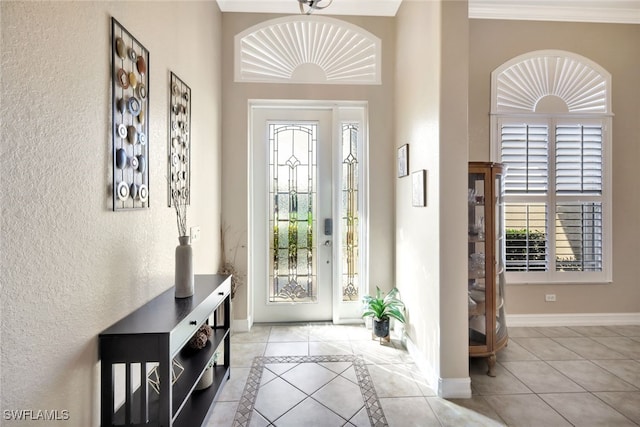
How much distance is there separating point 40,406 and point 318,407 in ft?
5.08

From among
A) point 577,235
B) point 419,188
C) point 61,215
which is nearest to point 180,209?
point 61,215

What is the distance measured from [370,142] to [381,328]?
6.54ft

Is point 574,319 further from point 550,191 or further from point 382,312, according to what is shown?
point 382,312

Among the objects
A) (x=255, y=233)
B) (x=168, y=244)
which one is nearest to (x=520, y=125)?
(x=255, y=233)

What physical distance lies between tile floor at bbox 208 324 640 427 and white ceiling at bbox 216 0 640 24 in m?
3.53

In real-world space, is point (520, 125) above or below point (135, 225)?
above

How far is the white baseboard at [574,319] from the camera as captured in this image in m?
3.49

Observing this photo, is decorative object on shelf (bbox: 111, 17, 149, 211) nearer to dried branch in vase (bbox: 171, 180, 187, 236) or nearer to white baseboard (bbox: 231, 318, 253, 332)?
dried branch in vase (bbox: 171, 180, 187, 236)

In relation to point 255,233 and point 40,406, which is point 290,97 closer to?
point 255,233

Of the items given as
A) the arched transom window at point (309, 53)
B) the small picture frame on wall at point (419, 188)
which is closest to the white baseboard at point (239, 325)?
the small picture frame on wall at point (419, 188)

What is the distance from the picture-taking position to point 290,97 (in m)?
3.42

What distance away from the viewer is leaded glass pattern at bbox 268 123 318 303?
3.57m

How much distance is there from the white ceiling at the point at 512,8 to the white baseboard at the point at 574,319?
3.37 m

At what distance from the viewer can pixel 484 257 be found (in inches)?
97.5
